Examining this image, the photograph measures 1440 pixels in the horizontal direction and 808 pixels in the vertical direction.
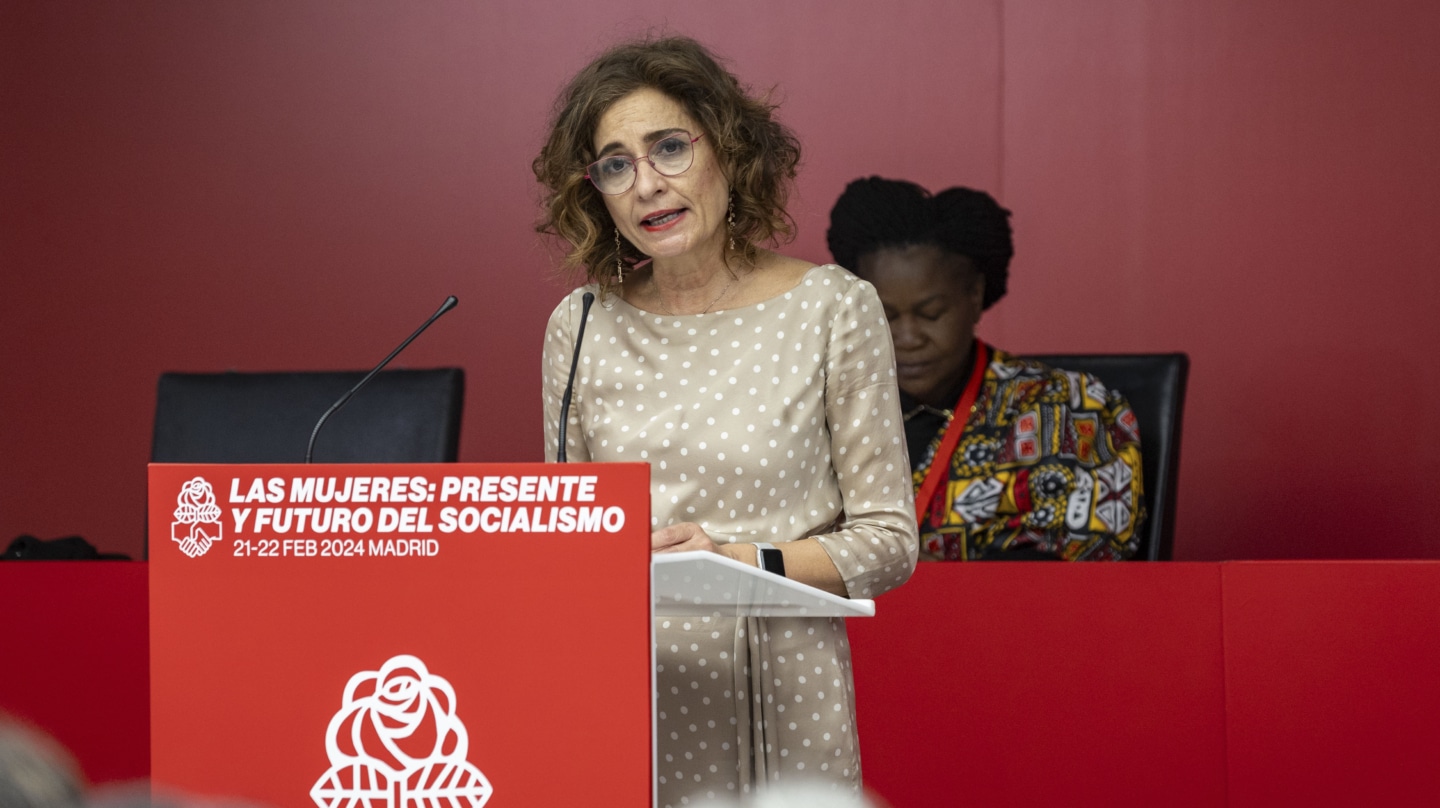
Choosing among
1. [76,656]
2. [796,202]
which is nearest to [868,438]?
[76,656]

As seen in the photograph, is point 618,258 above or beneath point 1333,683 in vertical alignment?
above

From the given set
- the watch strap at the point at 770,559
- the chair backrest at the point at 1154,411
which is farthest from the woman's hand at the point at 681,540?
the chair backrest at the point at 1154,411

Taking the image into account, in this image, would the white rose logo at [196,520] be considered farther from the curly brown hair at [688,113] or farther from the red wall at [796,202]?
the red wall at [796,202]

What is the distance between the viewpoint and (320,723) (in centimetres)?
108

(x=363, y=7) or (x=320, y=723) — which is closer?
(x=320, y=723)

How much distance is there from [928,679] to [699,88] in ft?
3.68

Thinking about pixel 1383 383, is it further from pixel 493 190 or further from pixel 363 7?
pixel 363 7

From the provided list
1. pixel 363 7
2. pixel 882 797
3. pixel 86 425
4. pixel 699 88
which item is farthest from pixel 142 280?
pixel 699 88

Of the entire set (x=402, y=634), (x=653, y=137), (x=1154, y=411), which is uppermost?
(x=653, y=137)

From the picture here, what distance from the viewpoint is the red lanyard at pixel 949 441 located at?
2.98 metres

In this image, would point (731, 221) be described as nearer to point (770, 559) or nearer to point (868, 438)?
point (868, 438)

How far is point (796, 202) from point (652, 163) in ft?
9.34

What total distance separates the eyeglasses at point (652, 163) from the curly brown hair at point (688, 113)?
0.03 m

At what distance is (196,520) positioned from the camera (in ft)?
3.63
